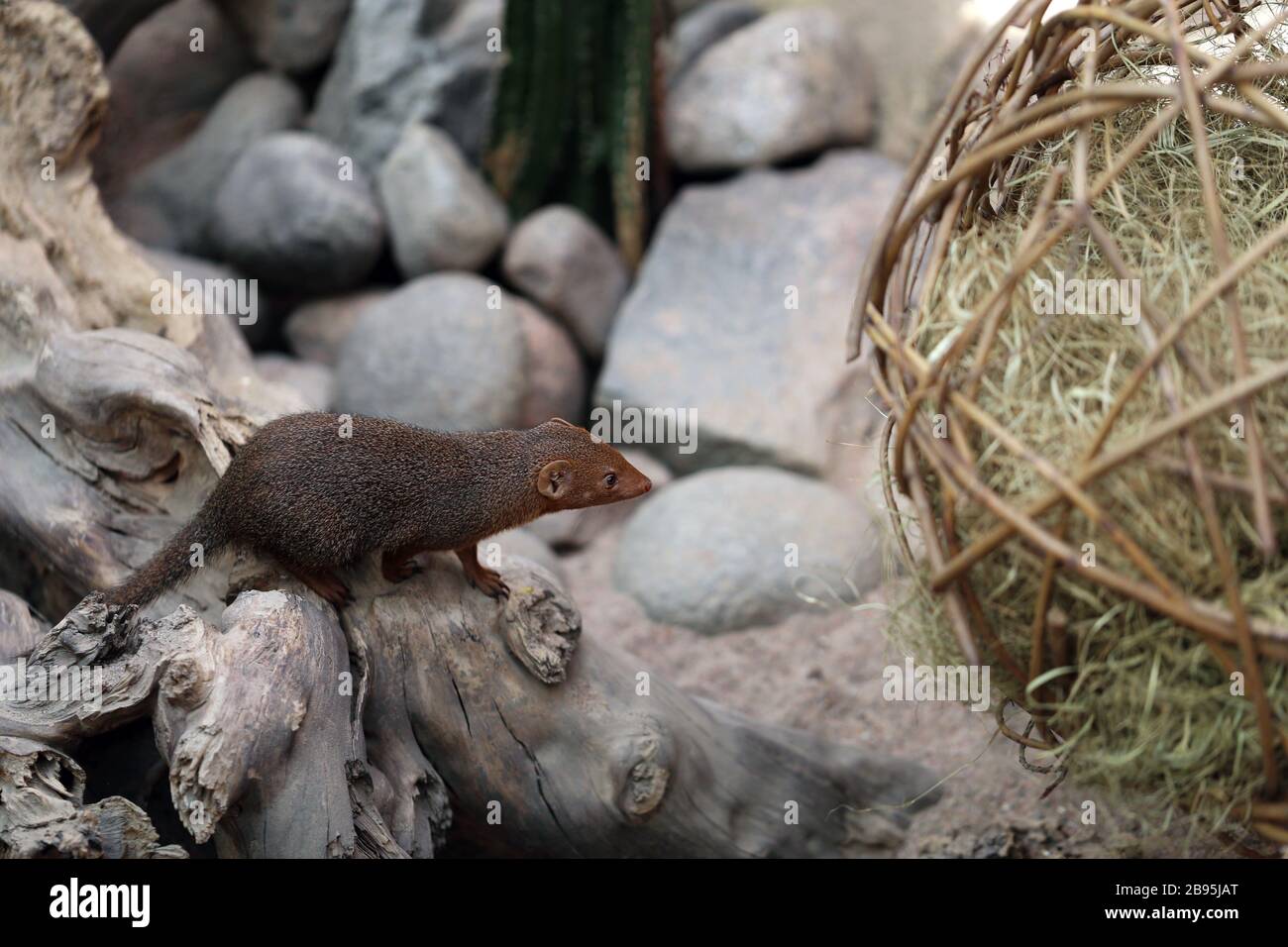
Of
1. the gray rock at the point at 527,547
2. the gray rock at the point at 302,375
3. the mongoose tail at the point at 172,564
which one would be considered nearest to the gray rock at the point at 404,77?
the gray rock at the point at 302,375

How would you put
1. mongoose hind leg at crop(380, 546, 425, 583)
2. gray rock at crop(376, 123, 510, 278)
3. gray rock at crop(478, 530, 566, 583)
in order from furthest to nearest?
gray rock at crop(376, 123, 510, 278) → gray rock at crop(478, 530, 566, 583) → mongoose hind leg at crop(380, 546, 425, 583)

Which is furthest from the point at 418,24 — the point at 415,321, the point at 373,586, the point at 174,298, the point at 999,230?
the point at 999,230

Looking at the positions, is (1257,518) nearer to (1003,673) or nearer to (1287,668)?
(1287,668)

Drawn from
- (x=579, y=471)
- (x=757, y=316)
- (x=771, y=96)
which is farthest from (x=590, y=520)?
(x=579, y=471)

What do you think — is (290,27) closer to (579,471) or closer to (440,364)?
(440,364)

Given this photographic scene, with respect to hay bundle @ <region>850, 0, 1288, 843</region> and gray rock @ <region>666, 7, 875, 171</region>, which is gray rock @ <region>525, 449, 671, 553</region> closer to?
gray rock @ <region>666, 7, 875, 171</region>

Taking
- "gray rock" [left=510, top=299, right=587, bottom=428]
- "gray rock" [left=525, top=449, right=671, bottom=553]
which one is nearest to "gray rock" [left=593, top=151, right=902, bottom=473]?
"gray rock" [left=525, top=449, right=671, bottom=553]
